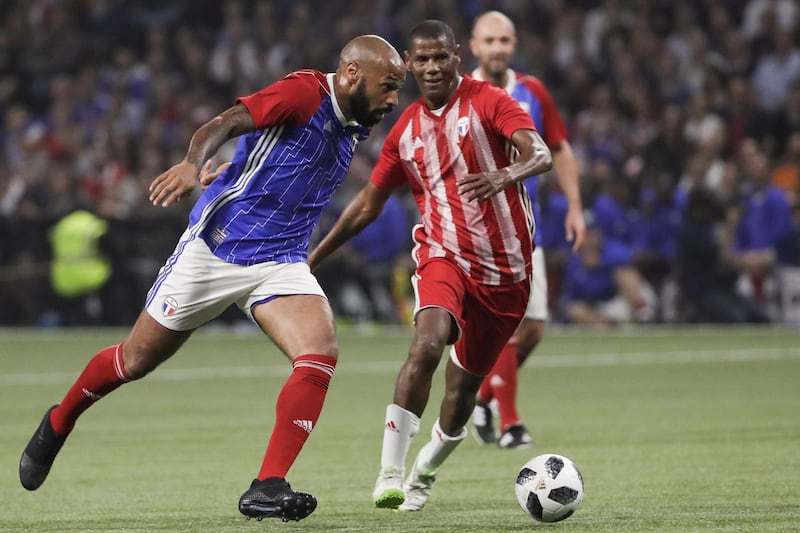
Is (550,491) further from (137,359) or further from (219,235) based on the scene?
(137,359)

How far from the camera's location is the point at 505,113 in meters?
6.98

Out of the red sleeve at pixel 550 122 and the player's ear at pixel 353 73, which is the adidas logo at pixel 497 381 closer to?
the red sleeve at pixel 550 122

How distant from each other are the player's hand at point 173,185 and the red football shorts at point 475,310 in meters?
1.65

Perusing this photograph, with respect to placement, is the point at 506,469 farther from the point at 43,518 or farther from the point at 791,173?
the point at 791,173

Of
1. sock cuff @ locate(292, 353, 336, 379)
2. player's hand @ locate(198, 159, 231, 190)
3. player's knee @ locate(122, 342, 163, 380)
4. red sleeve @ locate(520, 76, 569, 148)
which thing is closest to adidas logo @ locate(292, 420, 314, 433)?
sock cuff @ locate(292, 353, 336, 379)

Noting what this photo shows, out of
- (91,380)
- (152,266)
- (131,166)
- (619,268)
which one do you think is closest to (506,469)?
(91,380)

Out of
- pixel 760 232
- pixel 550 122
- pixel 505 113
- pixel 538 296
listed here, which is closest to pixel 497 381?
pixel 538 296

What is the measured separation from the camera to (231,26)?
2542 centimetres

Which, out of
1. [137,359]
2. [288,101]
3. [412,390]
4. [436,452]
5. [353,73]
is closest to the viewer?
[288,101]

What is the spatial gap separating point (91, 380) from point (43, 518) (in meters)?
0.68

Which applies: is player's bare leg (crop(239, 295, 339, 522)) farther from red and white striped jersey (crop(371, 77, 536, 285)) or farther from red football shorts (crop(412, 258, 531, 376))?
red and white striped jersey (crop(371, 77, 536, 285))

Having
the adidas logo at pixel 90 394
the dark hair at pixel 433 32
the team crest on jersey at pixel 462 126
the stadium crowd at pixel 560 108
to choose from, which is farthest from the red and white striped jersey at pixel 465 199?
the stadium crowd at pixel 560 108

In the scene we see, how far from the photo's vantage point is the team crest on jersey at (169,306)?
6.59 meters

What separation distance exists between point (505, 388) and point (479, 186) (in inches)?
138
